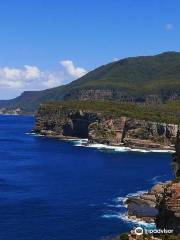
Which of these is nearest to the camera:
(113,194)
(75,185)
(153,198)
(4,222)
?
(4,222)

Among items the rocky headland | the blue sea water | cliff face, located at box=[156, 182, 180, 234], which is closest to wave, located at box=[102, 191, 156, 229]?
the blue sea water

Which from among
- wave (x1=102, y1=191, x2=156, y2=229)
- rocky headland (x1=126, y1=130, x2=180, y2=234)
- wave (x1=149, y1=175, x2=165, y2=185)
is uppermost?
rocky headland (x1=126, y1=130, x2=180, y2=234)

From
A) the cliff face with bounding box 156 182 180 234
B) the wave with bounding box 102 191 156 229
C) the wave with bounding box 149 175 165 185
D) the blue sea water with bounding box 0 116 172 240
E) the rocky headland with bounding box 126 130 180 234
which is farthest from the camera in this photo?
the wave with bounding box 149 175 165 185

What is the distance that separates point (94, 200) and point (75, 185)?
23.1 m

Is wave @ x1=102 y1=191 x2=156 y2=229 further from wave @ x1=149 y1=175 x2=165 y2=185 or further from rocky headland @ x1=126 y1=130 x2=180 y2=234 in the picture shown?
wave @ x1=149 y1=175 x2=165 y2=185

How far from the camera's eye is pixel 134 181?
174 m

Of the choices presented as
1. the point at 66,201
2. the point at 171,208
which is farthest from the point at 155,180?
the point at 171,208

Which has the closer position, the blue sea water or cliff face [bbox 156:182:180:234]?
cliff face [bbox 156:182:180:234]

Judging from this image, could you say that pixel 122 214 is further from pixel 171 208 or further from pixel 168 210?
pixel 171 208

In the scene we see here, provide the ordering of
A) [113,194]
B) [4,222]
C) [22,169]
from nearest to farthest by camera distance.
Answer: [4,222] < [113,194] < [22,169]

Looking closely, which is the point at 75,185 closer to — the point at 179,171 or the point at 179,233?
the point at 179,171

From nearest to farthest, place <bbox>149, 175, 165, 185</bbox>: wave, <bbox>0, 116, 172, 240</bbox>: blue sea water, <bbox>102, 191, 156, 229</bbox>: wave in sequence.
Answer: <bbox>0, 116, 172, 240</bbox>: blue sea water
<bbox>102, 191, 156, 229</bbox>: wave
<bbox>149, 175, 165, 185</bbox>: wave

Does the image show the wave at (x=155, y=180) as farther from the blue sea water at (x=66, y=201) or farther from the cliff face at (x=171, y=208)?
the cliff face at (x=171, y=208)

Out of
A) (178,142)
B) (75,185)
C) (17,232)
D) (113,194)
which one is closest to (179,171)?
(178,142)
